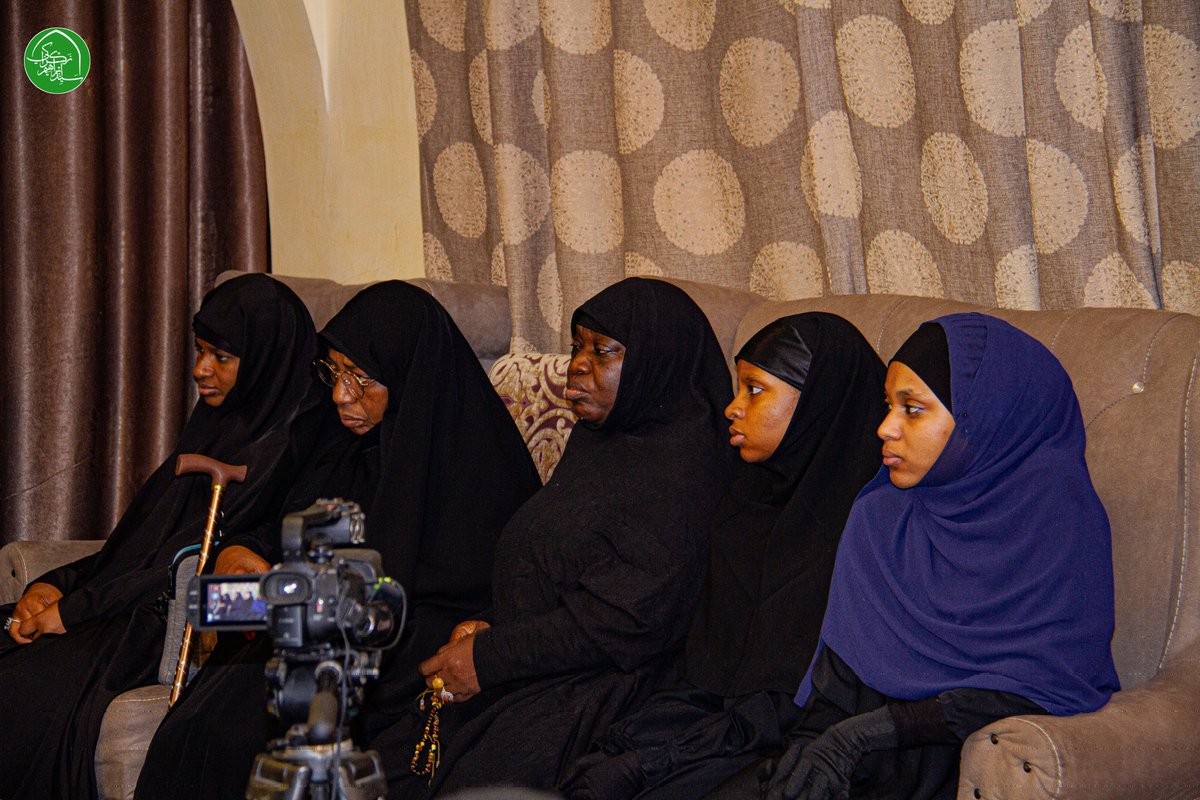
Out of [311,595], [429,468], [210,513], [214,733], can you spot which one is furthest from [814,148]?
[311,595]

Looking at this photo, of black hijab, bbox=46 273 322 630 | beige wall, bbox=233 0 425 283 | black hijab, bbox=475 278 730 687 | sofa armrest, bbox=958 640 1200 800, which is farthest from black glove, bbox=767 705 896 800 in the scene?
beige wall, bbox=233 0 425 283

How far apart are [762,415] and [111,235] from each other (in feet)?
11.8

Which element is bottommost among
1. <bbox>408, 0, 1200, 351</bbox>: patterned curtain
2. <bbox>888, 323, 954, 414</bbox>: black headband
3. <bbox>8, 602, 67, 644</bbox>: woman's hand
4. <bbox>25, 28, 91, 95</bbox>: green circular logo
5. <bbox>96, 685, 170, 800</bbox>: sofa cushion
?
<bbox>96, 685, 170, 800</bbox>: sofa cushion

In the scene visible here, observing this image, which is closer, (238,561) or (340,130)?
(238,561)

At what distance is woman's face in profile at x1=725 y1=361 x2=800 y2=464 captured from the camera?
2422mm

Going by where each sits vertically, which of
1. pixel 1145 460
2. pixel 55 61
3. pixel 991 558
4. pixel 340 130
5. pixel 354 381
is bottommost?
pixel 991 558

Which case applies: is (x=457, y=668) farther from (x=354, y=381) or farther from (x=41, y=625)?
(x=41, y=625)

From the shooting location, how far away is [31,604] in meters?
3.29

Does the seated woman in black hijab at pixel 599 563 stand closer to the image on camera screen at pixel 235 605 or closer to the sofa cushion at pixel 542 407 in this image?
the sofa cushion at pixel 542 407

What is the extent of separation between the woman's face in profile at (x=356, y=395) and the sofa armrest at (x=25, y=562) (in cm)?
110

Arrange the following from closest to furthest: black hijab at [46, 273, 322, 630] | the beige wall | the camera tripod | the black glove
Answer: the camera tripod < the black glove < black hijab at [46, 273, 322, 630] < the beige wall

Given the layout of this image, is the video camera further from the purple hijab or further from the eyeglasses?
the eyeglasses

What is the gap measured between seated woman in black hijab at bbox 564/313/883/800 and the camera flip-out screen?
88 cm

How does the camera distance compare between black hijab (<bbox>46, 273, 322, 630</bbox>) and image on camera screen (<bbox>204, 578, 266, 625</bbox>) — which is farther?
black hijab (<bbox>46, 273, 322, 630</bbox>)
